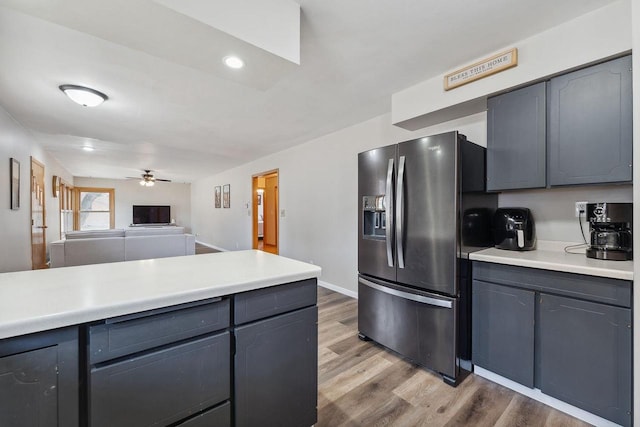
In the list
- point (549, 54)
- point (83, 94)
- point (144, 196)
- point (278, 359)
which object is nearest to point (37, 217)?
point (83, 94)

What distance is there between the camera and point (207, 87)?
261 centimetres

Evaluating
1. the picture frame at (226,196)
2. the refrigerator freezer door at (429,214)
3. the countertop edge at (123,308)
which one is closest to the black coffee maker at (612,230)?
the refrigerator freezer door at (429,214)

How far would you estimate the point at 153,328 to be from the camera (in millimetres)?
990

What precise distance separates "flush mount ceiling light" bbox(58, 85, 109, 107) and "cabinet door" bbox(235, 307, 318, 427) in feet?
8.99

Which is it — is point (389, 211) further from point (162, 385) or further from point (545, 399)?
point (162, 385)

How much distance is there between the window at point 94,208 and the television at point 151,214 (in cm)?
73

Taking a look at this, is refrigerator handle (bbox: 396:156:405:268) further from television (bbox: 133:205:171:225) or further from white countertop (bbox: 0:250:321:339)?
television (bbox: 133:205:171:225)

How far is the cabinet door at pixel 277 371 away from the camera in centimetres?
119

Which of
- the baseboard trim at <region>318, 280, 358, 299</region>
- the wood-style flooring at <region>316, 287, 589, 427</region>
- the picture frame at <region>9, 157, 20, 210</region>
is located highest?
the picture frame at <region>9, 157, 20, 210</region>

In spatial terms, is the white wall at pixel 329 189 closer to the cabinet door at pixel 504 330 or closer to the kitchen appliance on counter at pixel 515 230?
the kitchen appliance on counter at pixel 515 230

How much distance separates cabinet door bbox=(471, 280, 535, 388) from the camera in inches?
68.5

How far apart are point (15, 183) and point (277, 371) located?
4381mm

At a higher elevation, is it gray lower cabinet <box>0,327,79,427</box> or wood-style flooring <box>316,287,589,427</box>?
gray lower cabinet <box>0,327,79,427</box>

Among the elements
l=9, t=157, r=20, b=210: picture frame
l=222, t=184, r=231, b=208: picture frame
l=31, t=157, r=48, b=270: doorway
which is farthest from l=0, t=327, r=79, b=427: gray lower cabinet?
l=222, t=184, r=231, b=208: picture frame
